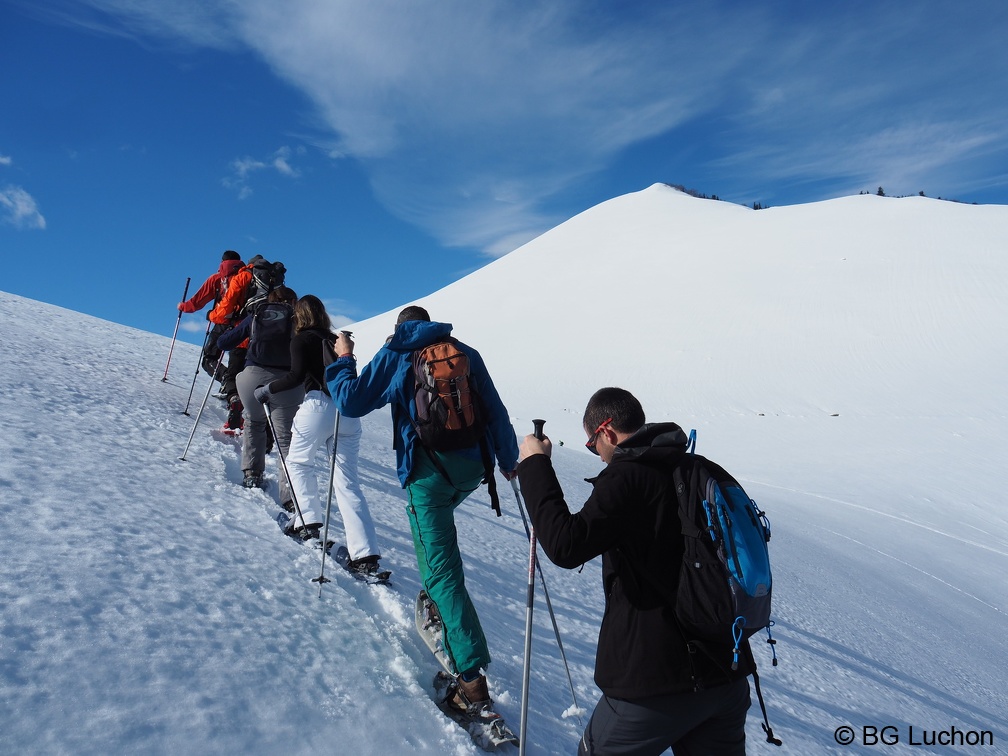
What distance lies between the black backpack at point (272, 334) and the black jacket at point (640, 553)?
326 cm

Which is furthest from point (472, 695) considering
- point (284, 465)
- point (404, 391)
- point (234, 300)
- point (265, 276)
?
point (234, 300)

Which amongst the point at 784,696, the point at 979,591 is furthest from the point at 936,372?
the point at 784,696

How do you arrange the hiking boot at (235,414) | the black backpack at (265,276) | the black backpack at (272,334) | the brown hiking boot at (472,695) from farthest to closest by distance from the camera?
1. the hiking boot at (235,414)
2. the black backpack at (265,276)
3. the black backpack at (272,334)
4. the brown hiking boot at (472,695)

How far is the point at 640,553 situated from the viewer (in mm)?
2305

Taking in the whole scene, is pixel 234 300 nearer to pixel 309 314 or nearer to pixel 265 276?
pixel 265 276

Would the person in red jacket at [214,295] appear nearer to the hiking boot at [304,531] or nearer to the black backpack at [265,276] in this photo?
the black backpack at [265,276]

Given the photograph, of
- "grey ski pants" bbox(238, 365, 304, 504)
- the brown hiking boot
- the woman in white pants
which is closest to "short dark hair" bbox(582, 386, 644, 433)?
the brown hiking boot

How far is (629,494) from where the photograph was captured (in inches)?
87.9

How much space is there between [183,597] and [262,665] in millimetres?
573

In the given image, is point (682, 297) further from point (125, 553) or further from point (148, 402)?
point (125, 553)

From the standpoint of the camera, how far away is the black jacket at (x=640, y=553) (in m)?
2.21

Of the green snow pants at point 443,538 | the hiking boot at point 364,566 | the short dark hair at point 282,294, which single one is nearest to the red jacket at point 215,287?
the short dark hair at point 282,294

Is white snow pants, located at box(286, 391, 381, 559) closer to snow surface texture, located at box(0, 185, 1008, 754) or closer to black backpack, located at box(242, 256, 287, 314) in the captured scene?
snow surface texture, located at box(0, 185, 1008, 754)

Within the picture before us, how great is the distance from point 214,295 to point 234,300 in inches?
33.8
